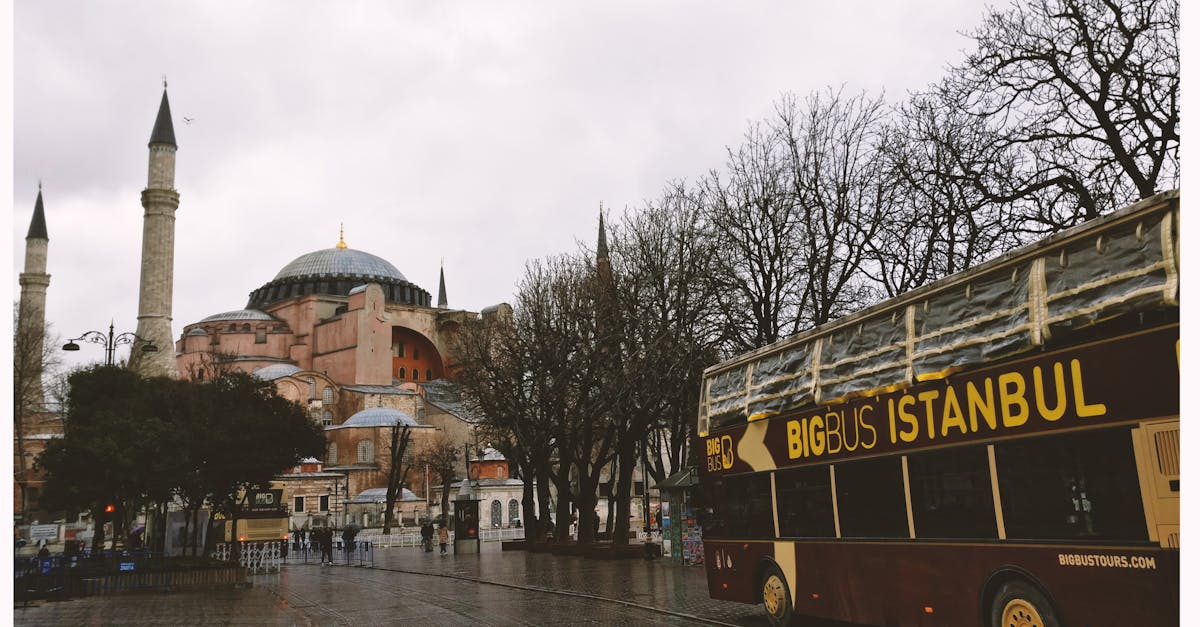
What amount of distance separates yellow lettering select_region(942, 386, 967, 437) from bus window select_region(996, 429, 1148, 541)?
50 centimetres

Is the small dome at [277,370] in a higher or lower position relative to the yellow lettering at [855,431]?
higher

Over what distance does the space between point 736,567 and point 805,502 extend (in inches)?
83.3

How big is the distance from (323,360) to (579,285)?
64.7 metres

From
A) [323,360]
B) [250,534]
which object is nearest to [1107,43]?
[250,534]

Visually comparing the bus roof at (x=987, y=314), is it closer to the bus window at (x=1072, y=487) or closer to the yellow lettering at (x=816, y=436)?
the yellow lettering at (x=816, y=436)

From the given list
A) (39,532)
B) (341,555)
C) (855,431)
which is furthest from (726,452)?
(341,555)

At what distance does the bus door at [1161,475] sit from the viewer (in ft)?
20.9

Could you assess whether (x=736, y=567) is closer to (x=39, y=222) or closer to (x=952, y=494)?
(x=952, y=494)

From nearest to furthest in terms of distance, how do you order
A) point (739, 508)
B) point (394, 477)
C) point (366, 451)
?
point (739, 508), point (394, 477), point (366, 451)

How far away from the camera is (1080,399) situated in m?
7.08

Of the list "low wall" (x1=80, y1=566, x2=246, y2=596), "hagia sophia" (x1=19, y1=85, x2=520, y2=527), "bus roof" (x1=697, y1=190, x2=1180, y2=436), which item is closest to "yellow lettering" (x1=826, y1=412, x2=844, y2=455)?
"bus roof" (x1=697, y1=190, x2=1180, y2=436)

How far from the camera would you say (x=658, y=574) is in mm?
21812

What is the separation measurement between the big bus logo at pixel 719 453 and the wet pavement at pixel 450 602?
2077 millimetres

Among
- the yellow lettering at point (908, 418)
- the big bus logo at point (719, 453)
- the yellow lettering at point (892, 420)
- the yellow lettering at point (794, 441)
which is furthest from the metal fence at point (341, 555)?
the yellow lettering at point (908, 418)
